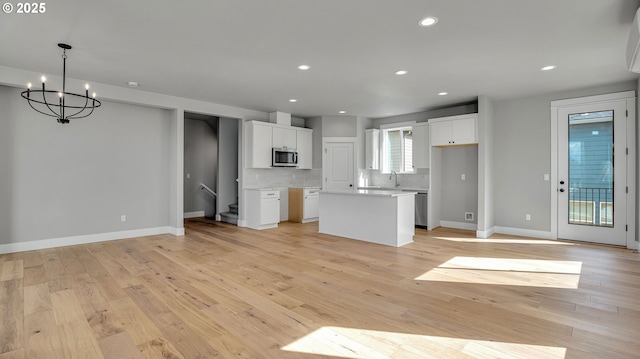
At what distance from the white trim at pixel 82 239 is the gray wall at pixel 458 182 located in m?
5.55

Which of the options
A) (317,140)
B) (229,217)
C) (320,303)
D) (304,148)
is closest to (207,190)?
(229,217)

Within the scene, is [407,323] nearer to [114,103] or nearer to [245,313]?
[245,313]

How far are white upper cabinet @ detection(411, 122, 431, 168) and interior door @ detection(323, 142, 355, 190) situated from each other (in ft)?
5.01

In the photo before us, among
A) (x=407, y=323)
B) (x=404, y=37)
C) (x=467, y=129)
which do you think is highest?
(x=404, y=37)

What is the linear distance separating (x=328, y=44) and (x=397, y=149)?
4.73 meters

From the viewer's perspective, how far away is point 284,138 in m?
7.52

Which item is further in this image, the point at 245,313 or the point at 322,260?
the point at 322,260

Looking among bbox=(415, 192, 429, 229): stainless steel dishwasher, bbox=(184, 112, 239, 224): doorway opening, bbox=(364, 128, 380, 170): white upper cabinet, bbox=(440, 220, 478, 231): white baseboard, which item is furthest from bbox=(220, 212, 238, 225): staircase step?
bbox=(440, 220, 478, 231): white baseboard

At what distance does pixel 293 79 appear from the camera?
4848 millimetres

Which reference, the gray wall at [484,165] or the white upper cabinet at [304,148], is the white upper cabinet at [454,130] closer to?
the gray wall at [484,165]

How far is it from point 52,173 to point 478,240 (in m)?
7.04

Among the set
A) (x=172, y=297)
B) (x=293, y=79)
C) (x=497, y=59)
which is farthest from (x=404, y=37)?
(x=172, y=297)

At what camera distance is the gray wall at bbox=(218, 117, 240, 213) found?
7945mm

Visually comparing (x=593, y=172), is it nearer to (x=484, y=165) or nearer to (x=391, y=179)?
(x=484, y=165)
